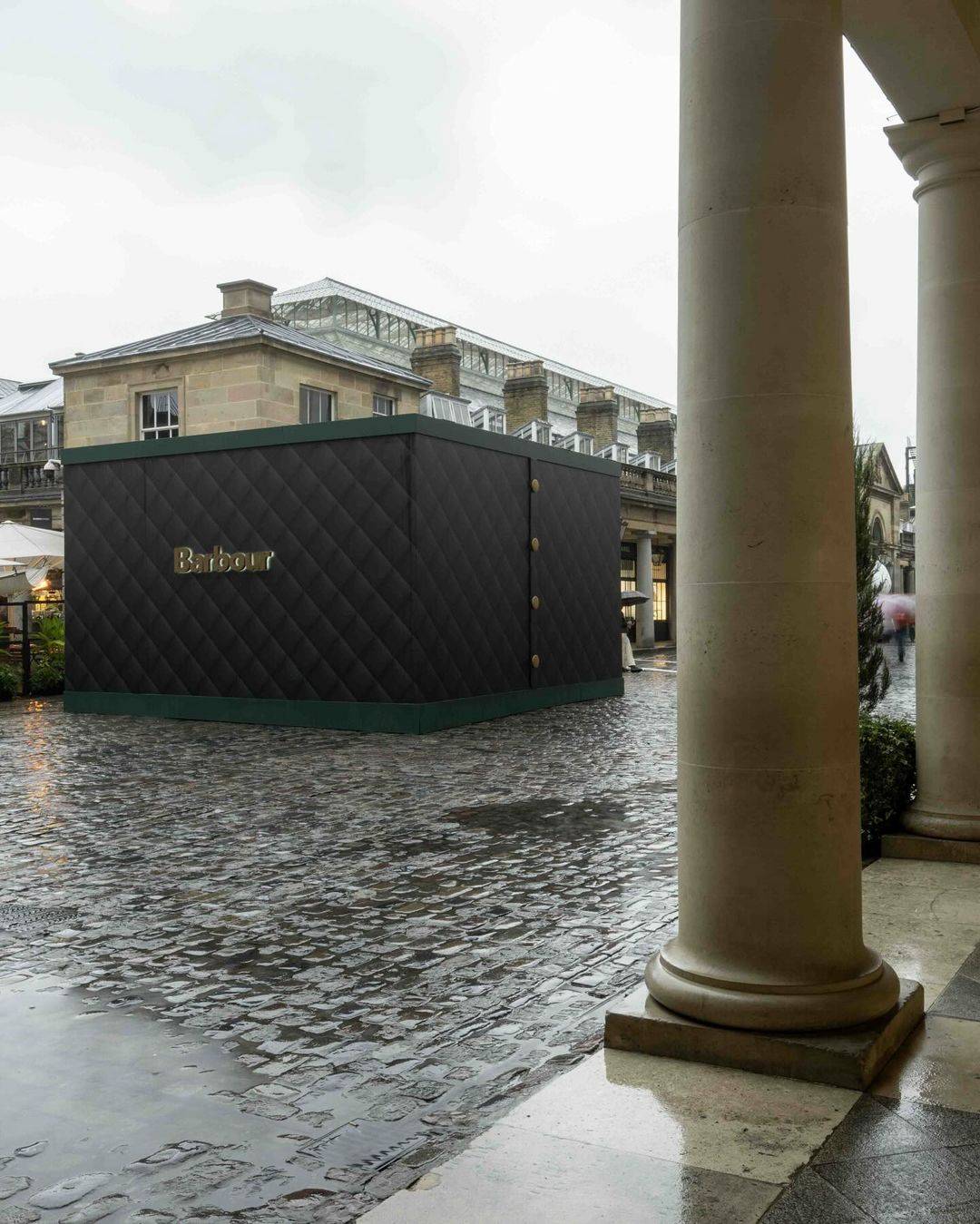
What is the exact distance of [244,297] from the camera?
29.1 meters

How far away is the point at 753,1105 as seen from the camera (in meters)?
3.51

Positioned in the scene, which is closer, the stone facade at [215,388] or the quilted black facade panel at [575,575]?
the quilted black facade panel at [575,575]

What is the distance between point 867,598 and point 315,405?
18399mm

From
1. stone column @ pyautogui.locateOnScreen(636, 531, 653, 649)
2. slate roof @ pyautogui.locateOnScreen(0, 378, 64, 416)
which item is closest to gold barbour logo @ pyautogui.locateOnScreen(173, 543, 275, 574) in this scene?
stone column @ pyautogui.locateOnScreen(636, 531, 653, 649)

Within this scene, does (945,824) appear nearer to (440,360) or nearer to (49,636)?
(49,636)

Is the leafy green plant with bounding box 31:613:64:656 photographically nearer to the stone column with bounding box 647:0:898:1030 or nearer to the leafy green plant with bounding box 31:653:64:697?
the leafy green plant with bounding box 31:653:64:697

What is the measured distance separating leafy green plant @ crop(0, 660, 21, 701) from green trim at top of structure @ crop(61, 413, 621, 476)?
4.30 metres

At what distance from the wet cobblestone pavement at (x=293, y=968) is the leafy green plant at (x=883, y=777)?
125cm

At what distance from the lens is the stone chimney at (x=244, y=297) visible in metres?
29.1

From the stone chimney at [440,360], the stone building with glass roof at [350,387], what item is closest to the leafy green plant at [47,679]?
the stone building with glass roof at [350,387]

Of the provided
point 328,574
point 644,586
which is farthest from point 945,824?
point 644,586

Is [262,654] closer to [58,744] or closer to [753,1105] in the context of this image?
[58,744]

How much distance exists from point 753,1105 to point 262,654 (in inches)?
517

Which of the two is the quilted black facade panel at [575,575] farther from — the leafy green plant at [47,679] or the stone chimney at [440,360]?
the stone chimney at [440,360]
